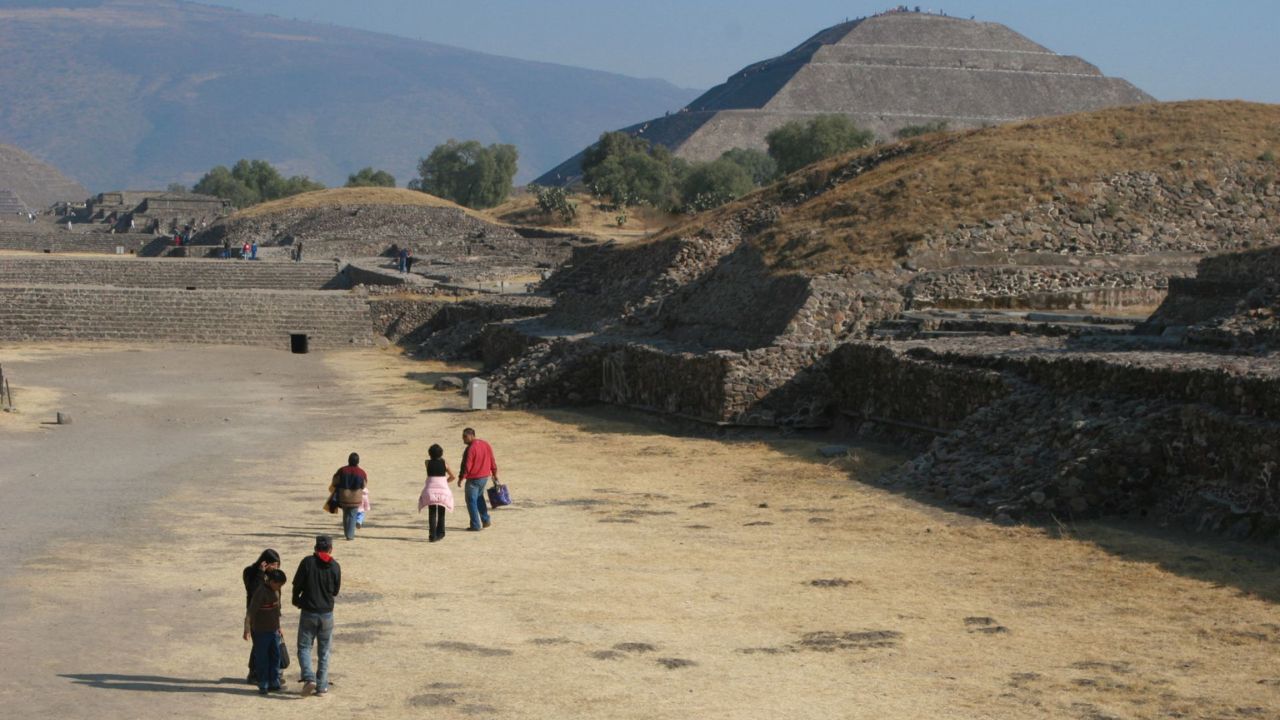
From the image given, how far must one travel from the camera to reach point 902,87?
126938mm

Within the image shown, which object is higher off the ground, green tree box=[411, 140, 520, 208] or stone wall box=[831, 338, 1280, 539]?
green tree box=[411, 140, 520, 208]

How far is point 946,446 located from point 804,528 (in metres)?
2.97

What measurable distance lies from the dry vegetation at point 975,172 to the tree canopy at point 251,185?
103 metres

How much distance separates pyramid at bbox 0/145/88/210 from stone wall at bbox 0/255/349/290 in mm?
68840

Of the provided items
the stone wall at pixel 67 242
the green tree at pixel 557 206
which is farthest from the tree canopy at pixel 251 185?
the green tree at pixel 557 206

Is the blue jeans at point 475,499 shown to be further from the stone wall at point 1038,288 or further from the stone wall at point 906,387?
the stone wall at point 1038,288

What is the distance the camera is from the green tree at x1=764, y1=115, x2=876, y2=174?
87.2m

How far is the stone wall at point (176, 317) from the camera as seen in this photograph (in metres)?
41.9

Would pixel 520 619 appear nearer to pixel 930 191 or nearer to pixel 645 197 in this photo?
pixel 930 191

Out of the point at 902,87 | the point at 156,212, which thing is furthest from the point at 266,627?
the point at 902,87

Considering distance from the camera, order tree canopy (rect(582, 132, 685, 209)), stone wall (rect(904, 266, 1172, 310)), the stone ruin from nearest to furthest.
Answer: stone wall (rect(904, 266, 1172, 310)) → the stone ruin → tree canopy (rect(582, 132, 685, 209))

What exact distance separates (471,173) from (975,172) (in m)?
93.1

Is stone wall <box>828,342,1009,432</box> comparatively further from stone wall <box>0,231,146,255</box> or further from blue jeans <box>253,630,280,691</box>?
stone wall <box>0,231,146,255</box>

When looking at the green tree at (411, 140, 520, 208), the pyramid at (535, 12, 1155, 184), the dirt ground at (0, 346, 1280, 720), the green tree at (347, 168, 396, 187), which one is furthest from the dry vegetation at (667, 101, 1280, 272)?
the green tree at (347, 168, 396, 187)
